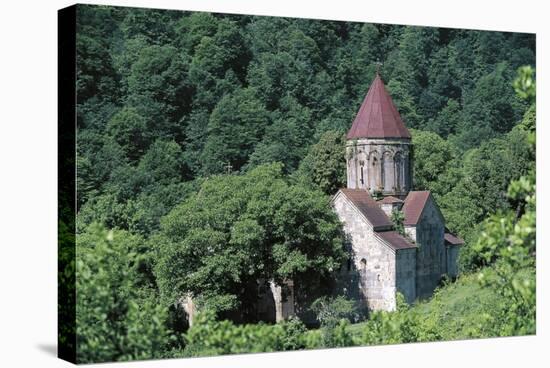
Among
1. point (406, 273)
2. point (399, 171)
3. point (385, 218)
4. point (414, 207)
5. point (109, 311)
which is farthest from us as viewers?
point (399, 171)

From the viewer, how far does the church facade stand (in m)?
20.4

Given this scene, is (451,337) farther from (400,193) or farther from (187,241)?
(187,241)

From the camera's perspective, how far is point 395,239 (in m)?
21.6

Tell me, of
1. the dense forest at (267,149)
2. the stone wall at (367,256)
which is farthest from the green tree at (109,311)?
the stone wall at (367,256)

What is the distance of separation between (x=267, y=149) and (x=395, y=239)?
11.4ft

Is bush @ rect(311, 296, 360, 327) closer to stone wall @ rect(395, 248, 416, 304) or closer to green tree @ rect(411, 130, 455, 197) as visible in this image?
stone wall @ rect(395, 248, 416, 304)

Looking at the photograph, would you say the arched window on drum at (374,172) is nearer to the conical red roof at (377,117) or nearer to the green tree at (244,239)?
the conical red roof at (377,117)

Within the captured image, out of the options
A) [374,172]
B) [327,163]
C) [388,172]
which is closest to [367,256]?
[374,172]

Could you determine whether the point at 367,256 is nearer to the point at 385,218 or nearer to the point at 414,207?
the point at 385,218

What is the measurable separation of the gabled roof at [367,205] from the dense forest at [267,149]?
0.51 m

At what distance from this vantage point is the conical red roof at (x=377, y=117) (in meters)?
20.4

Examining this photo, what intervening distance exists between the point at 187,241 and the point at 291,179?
2.33 meters

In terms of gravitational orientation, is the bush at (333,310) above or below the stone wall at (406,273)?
below

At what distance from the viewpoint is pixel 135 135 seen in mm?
18938
